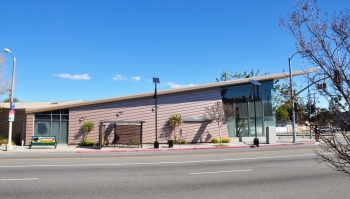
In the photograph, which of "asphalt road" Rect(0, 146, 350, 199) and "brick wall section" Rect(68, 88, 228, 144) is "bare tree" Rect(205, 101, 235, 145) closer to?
"brick wall section" Rect(68, 88, 228, 144)

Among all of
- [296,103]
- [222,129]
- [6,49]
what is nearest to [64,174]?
[296,103]

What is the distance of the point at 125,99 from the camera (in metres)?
28.0

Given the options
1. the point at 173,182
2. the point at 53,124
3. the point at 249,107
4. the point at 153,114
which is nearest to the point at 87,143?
the point at 53,124

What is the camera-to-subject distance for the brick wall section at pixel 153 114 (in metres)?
27.1

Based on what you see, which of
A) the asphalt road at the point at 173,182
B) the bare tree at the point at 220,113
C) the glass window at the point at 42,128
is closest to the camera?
the asphalt road at the point at 173,182

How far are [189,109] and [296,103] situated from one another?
25398 mm

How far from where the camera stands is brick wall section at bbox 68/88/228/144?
27.1m

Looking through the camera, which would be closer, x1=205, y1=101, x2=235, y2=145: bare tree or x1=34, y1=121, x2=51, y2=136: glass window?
x1=34, y1=121, x2=51, y2=136: glass window

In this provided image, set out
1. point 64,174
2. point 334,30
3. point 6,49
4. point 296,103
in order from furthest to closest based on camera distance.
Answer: point 6,49, point 64,174, point 296,103, point 334,30

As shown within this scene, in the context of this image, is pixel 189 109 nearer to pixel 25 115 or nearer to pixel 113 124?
pixel 113 124

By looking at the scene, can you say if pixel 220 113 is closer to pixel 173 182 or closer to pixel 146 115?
pixel 146 115

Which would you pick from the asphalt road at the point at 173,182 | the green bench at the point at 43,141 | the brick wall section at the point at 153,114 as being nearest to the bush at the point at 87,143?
the brick wall section at the point at 153,114

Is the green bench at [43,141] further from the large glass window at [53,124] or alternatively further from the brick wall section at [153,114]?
the brick wall section at [153,114]

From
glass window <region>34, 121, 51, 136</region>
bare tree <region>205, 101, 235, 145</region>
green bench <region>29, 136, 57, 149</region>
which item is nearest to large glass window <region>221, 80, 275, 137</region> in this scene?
bare tree <region>205, 101, 235, 145</region>
